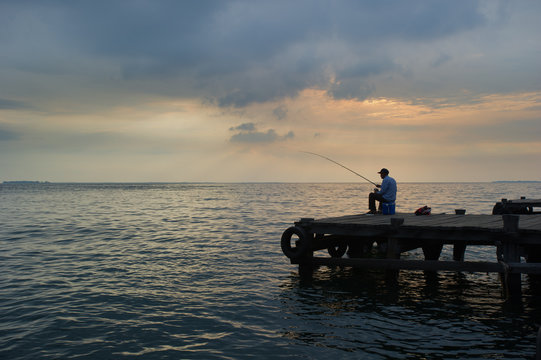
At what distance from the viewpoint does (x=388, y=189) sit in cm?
1465

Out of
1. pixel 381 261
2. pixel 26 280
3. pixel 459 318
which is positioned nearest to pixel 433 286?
pixel 381 261

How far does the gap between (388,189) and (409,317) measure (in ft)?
21.7

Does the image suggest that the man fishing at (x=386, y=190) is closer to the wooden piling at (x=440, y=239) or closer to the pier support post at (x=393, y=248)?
the wooden piling at (x=440, y=239)

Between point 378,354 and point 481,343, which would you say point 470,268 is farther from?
point 378,354

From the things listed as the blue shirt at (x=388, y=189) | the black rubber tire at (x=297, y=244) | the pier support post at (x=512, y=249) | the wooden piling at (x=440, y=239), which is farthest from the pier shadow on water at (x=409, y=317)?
the blue shirt at (x=388, y=189)

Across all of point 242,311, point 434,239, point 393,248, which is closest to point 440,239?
point 434,239

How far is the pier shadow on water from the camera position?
6988 millimetres

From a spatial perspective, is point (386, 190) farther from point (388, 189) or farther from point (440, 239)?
point (440, 239)

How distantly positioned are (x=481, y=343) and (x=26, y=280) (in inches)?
468

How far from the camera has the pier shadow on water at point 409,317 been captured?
699 cm

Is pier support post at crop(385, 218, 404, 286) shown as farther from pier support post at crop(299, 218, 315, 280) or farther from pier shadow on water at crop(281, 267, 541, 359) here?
pier support post at crop(299, 218, 315, 280)

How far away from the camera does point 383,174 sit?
49.8 feet

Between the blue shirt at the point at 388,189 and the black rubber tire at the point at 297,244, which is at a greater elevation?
the blue shirt at the point at 388,189

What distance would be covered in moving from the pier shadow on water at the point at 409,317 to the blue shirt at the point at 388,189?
308 centimetres
